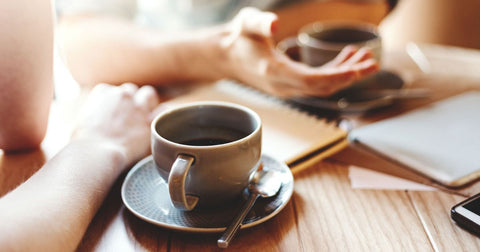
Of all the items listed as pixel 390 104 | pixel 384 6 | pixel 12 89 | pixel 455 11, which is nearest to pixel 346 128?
pixel 390 104

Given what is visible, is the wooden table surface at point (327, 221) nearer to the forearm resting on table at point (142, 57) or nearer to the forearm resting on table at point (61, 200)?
the forearm resting on table at point (61, 200)

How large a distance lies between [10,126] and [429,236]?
514 millimetres

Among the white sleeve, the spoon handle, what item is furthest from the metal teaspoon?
the white sleeve

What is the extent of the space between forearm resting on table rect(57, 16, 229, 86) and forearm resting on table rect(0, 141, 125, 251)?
347mm

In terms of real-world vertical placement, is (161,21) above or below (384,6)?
below

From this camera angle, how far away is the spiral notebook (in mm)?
597

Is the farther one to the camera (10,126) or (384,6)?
(384,6)


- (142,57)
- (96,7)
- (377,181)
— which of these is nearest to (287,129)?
(377,181)

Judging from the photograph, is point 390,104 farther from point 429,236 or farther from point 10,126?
point 10,126

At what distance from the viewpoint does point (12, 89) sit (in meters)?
0.53

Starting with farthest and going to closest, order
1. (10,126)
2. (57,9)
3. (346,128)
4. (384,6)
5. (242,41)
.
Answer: (384,6) < (57,9) < (242,41) < (346,128) < (10,126)

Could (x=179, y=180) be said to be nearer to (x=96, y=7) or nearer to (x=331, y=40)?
(x=331, y=40)

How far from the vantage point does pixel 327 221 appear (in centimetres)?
47

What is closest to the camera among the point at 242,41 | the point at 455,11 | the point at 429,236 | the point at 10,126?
the point at 429,236
